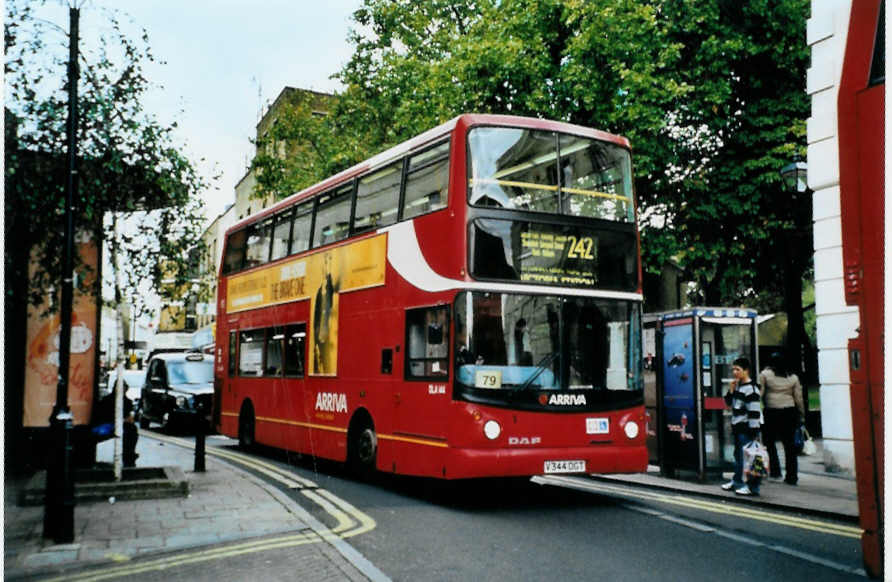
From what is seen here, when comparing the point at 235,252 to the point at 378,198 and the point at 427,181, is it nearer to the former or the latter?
the point at 378,198

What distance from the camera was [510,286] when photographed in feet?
30.9

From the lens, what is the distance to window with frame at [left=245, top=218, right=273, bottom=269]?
15406mm

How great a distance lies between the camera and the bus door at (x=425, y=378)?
9.58 meters

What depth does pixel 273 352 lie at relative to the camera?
583 inches

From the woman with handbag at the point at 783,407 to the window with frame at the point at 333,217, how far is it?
20.1 ft

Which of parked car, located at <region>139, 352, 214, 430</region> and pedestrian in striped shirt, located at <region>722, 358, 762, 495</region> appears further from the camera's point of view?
parked car, located at <region>139, 352, 214, 430</region>

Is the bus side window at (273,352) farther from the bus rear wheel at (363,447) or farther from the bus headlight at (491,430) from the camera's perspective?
the bus headlight at (491,430)

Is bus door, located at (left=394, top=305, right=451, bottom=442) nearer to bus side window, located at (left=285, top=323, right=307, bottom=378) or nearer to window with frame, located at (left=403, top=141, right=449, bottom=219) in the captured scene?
window with frame, located at (left=403, top=141, right=449, bottom=219)

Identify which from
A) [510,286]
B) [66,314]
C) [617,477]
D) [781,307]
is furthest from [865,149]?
[781,307]

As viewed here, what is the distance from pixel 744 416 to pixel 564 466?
2.45 meters

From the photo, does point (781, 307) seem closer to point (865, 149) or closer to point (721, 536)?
point (721, 536)

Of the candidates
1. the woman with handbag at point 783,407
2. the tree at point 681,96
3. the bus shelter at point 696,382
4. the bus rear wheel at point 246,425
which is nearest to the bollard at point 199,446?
the bus rear wheel at point 246,425

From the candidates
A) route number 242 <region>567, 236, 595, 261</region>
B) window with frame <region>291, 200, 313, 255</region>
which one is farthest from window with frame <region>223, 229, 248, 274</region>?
route number 242 <region>567, 236, 595, 261</region>

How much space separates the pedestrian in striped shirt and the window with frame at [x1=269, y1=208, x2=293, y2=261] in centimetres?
747
